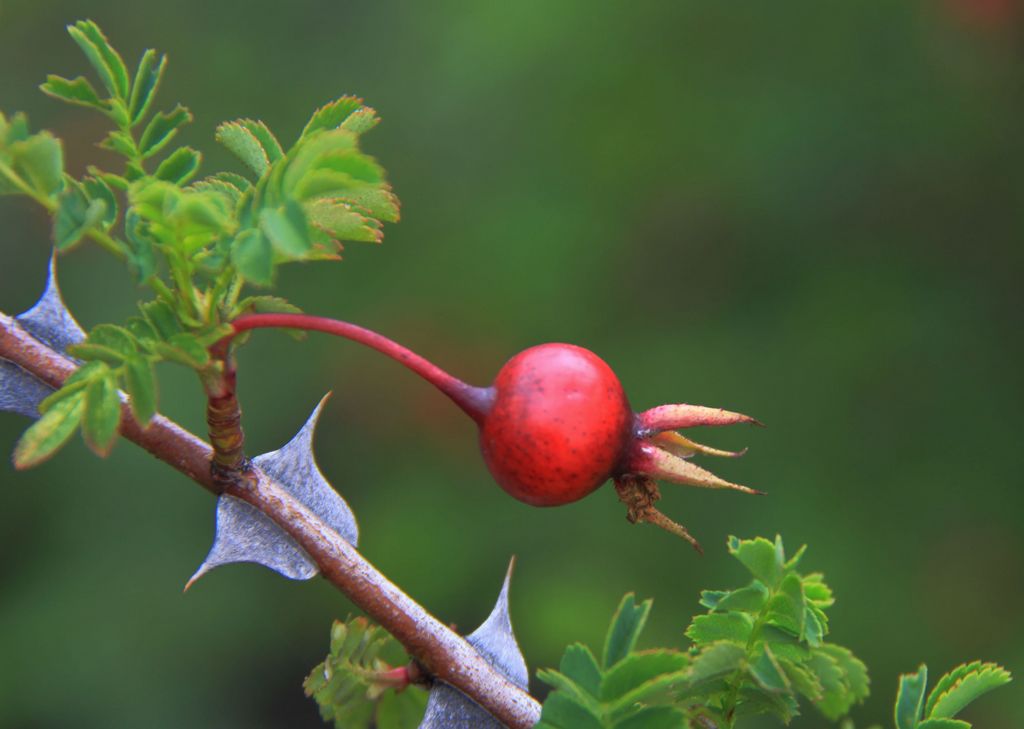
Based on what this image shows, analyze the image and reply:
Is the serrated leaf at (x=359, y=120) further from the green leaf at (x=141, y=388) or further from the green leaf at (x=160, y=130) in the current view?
the green leaf at (x=141, y=388)

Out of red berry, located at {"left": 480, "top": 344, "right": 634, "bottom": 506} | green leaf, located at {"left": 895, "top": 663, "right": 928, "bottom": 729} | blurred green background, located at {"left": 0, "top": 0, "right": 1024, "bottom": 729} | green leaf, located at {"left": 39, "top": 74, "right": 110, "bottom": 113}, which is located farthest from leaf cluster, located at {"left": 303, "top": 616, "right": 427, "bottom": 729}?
blurred green background, located at {"left": 0, "top": 0, "right": 1024, "bottom": 729}

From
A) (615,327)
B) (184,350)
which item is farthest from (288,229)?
(615,327)

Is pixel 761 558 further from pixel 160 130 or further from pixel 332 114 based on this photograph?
pixel 160 130

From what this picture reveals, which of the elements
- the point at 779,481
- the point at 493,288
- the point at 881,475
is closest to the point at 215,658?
the point at 493,288

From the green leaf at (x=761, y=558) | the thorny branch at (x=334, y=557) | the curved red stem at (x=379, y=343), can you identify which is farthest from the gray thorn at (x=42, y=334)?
the green leaf at (x=761, y=558)

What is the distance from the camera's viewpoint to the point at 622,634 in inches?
39.4

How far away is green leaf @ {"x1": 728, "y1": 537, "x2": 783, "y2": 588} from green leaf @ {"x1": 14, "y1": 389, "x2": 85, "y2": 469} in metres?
0.60

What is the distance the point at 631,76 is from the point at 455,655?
7.78ft

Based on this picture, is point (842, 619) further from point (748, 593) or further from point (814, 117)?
point (748, 593)

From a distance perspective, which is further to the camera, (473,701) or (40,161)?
(473,701)

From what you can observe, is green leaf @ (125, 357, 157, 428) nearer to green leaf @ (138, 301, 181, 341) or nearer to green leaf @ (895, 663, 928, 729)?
green leaf @ (138, 301, 181, 341)

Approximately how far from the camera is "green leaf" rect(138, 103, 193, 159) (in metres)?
1.25

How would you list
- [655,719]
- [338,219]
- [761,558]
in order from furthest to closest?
[338,219], [761,558], [655,719]

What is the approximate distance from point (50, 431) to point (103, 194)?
0.83ft
